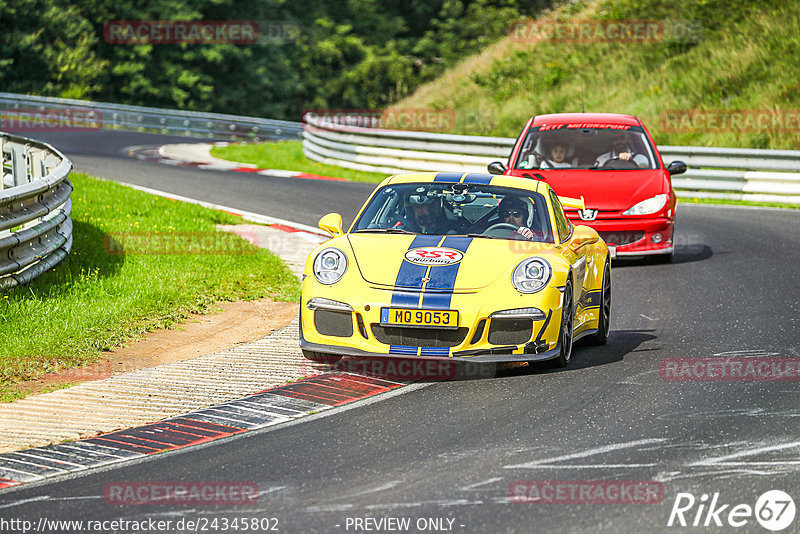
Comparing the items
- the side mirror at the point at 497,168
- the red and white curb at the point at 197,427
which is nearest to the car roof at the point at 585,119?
the side mirror at the point at 497,168

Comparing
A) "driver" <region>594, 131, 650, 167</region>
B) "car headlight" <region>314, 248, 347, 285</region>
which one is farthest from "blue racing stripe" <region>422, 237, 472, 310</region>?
"driver" <region>594, 131, 650, 167</region>

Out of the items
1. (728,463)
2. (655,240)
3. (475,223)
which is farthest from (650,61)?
(728,463)

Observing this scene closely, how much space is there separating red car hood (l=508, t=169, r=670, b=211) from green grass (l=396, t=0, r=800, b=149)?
11174 mm

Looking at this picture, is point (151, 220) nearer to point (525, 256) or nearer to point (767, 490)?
point (525, 256)

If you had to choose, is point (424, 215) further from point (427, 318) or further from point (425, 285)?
point (427, 318)

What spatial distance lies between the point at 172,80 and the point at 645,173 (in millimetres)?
37393

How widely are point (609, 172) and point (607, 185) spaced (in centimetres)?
43

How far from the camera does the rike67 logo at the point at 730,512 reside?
4938mm

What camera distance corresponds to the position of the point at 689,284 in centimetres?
1197

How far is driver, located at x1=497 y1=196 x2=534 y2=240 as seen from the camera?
8.66 m

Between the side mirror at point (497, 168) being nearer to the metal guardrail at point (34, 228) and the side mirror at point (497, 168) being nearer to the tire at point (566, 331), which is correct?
the metal guardrail at point (34, 228)

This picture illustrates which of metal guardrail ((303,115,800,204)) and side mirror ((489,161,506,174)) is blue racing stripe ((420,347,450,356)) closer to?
side mirror ((489,161,506,174))

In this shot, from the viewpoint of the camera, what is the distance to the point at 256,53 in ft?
173

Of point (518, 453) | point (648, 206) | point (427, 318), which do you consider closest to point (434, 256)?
point (427, 318)
